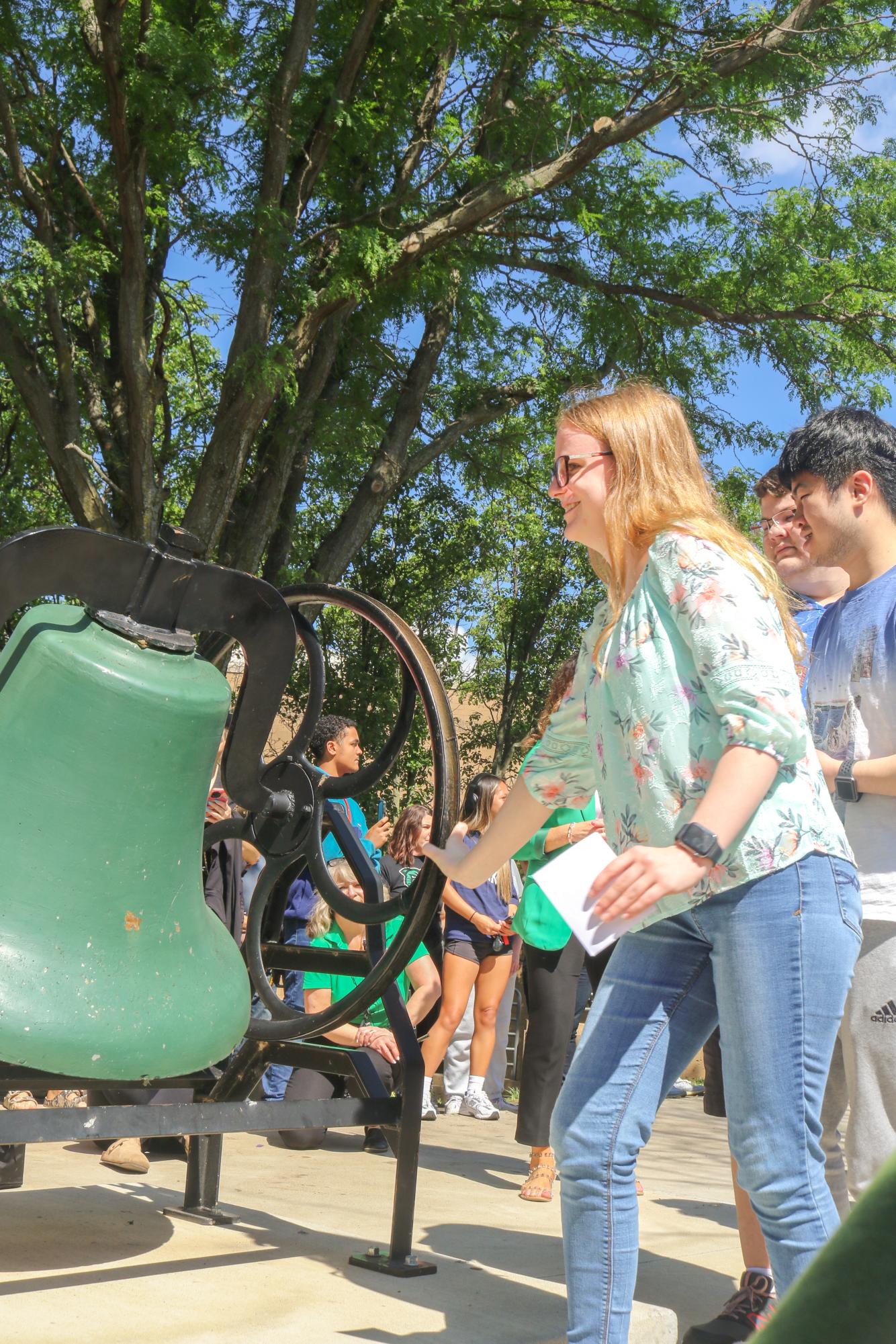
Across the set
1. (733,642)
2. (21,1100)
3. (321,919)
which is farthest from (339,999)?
(733,642)

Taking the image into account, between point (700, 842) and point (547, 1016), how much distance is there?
3085 mm

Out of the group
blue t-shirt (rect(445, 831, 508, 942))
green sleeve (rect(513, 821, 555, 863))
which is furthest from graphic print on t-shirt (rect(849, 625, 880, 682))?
blue t-shirt (rect(445, 831, 508, 942))

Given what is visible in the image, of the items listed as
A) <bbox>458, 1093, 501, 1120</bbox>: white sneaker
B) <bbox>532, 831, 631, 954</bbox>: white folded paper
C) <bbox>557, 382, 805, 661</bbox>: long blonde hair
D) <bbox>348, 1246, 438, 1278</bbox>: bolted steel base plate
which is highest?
<bbox>557, 382, 805, 661</bbox>: long blonde hair

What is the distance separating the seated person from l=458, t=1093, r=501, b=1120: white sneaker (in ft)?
2.81

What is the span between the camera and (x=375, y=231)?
8.50 metres

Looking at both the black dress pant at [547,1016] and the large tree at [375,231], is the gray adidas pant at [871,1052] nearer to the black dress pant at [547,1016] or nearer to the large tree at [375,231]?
the black dress pant at [547,1016]

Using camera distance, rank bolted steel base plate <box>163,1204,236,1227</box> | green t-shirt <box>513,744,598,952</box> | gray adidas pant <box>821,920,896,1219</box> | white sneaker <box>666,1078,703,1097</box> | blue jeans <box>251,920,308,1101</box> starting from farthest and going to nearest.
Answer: white sneaker <box>666,1078,703,1097</box> < blue jeans <box>251,920,308,1101</box> < green t-shirt <box>513,744,598,952</box> < bolted steel base plate <box>163,1204,236,1227</box> < gray adidas pant <box>821,920,896,1219</box>

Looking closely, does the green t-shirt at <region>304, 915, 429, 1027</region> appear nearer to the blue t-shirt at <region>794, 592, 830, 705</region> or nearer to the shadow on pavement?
the shadow on pavement

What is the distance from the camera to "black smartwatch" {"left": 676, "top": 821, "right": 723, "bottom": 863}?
6.05 ft

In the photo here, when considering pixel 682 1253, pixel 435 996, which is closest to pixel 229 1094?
pixel 682 1253

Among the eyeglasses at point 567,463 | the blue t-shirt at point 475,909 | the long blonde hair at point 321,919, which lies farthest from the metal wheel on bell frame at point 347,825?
the blue t-shirt at point 475,909

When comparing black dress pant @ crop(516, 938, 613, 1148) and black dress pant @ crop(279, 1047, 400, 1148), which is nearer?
black dress pant @ crop(516, 938, 613, 1148)

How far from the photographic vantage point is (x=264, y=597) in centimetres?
261

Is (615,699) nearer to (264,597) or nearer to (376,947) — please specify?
(264,597)
